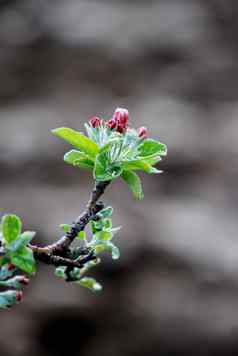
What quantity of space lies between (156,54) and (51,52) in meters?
0.87

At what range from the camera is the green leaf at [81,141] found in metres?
0.68

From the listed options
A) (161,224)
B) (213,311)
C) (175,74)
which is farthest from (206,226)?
(175,74)

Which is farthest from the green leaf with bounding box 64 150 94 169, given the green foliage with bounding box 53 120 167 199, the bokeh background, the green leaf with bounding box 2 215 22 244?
the bokeh background

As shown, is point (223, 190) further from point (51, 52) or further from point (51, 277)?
point (51, 52)

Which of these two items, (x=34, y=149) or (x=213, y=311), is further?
(x=34, y=149)

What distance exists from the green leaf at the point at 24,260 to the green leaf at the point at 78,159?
0.13 meters

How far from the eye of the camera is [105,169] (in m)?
0.69

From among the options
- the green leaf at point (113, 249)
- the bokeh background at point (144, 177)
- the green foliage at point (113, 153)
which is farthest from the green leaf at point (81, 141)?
the bokeh background at point (144, 177)

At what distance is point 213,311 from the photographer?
13.3 ft

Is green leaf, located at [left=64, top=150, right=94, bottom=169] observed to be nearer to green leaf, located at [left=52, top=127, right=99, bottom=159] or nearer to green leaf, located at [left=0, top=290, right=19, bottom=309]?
green leaf, located at [left=52, top=127, right=99, bottom=159]

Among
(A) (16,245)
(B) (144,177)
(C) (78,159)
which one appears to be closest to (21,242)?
(A) (16,245)

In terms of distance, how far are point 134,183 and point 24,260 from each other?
169 mm

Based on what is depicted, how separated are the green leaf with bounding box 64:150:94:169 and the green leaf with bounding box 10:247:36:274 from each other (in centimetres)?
13

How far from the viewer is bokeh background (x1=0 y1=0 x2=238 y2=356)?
3.95 meters
